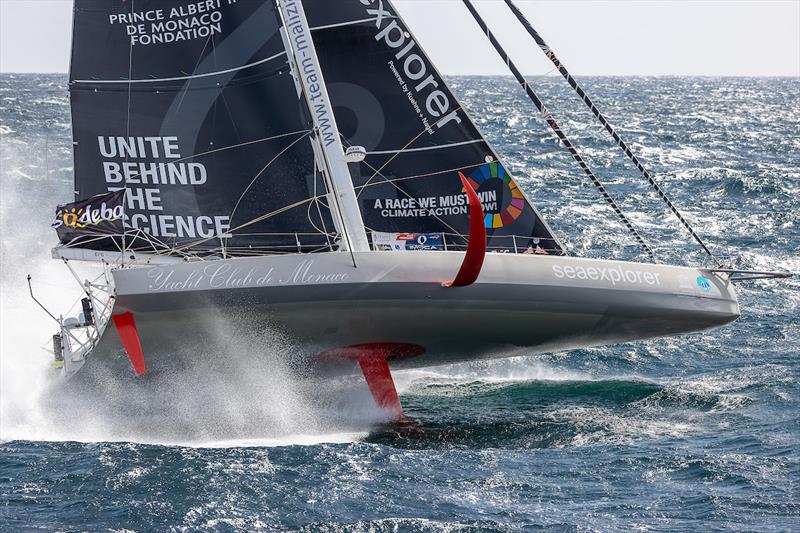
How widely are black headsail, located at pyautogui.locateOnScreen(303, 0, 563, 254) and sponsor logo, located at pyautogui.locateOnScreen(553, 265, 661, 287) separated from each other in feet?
5.38

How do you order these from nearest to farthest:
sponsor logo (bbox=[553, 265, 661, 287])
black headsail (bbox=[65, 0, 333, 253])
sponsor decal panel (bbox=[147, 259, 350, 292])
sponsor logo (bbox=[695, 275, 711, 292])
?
sponsor decal panel (bbox=[147, 259, 350, 292])
sponsor logo (bbox=[553, 265, 661, 287])
black headsail (bbox=[65, 0, 333, 253])
sponsor logo (bbox=[695, 275, 711, 292])

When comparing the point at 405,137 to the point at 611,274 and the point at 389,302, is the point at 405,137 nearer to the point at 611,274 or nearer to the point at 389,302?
the point at 389,302

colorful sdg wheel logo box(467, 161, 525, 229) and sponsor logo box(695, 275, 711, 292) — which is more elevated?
colorful sdg wheel logo box(467, 161, 525, 229)

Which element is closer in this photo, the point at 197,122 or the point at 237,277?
the point at 237,277

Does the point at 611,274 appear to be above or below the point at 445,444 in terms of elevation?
above

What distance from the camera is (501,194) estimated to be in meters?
15.3


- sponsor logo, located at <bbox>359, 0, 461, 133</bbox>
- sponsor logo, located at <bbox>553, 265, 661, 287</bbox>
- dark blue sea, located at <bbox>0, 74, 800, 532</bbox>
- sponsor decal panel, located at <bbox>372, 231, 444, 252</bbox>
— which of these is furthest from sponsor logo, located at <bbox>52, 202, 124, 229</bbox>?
sponsor logo, located at <bbox>553, 265, 661, 287</bbox>

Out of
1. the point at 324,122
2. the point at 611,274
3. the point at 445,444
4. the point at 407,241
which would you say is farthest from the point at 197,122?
the point at 611,274

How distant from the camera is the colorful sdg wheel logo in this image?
1523cm

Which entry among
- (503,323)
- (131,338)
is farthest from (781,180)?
(131,338)

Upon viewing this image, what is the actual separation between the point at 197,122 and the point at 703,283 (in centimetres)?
658

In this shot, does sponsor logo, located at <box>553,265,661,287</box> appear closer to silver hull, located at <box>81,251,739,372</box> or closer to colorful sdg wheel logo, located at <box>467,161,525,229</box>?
silver hull, located at <box>81,251,739,372</box>

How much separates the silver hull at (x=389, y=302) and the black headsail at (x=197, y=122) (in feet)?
3.30

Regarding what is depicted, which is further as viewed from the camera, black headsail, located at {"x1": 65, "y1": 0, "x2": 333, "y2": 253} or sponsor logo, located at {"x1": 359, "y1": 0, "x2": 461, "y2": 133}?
sponsor logo, located at {"x1": 359, "y1": 0, "x2": 461, "y2": 133}
